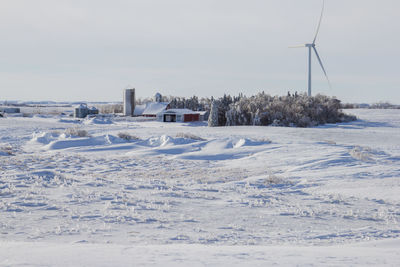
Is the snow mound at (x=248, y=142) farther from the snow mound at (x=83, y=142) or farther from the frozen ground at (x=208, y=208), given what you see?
the snow mound at (x=83, y=142)

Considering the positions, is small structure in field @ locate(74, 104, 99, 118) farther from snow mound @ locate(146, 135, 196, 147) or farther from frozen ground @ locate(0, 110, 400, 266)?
frozen ground @ locate(0, 110, 400, 266)

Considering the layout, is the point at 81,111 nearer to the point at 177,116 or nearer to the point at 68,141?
the point at 177,116

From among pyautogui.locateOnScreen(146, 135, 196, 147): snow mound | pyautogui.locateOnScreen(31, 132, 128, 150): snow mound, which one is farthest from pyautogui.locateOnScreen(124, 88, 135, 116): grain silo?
pyautogui.locateOnScreen(146, 135, 196, 147): snow mound

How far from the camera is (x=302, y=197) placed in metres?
10.8

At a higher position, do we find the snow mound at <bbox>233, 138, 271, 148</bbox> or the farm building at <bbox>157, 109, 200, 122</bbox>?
the farm building at <bbox>157, 109, 200, 122</bbox>

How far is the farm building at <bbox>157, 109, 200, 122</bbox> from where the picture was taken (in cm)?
6166

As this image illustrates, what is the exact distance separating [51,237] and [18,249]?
131cm

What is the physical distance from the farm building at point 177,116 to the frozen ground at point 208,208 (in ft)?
140

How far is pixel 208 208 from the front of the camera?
9172mm

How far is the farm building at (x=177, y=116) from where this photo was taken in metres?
61.7

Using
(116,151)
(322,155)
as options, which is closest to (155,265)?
(322,155)

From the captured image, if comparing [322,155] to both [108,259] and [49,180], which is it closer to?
[49,180]

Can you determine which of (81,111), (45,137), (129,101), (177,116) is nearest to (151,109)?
(129,101)

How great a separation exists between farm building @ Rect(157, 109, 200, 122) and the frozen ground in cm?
4261
